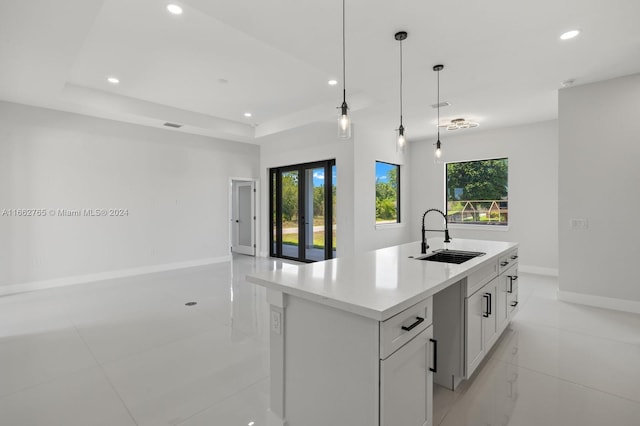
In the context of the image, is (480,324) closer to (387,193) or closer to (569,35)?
(569,35)

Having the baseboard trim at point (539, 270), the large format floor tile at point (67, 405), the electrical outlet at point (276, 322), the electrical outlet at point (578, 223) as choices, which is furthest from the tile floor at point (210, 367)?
the baseboard trim at point (539, 270)

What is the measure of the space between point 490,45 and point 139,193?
6.09 metres

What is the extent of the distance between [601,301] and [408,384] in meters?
4.04

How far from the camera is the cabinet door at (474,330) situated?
7.20 feet

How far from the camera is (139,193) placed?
19.8 ft

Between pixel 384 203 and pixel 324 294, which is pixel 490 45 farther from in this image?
pixel 384 203

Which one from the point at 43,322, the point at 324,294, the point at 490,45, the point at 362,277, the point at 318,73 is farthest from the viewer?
the point at 318,73

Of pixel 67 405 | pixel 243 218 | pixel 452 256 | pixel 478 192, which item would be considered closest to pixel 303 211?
pixel 243 218

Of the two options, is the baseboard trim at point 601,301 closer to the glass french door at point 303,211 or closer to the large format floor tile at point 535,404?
the large format floor tile at point 535,404

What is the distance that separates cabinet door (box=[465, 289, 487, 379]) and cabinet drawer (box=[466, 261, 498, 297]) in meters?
0.05

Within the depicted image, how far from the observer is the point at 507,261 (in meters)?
3.06

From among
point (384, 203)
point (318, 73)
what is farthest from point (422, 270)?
point (384, 203)

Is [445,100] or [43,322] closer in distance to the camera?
[43,322]

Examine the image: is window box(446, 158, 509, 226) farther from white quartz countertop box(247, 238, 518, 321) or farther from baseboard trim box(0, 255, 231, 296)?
baseboard trim box(0, 255, 231, 296)
